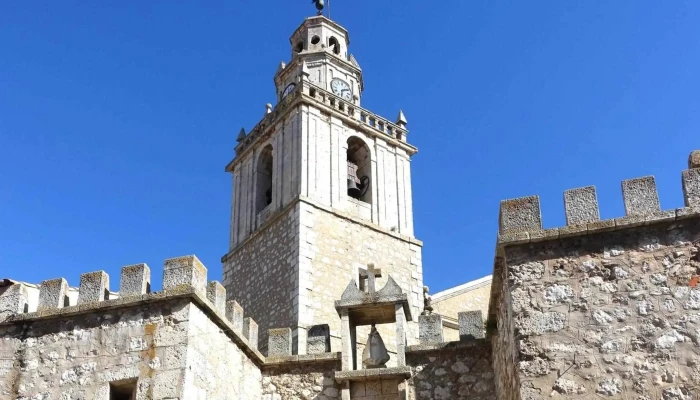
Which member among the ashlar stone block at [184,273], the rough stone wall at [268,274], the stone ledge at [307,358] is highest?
the rough stone wall at [268,274]

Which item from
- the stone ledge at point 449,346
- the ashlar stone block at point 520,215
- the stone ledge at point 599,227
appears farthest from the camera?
the stone ledge at point 449,346

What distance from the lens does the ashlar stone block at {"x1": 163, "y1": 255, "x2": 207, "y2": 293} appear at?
949 centimetres

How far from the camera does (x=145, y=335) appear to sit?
933 cm

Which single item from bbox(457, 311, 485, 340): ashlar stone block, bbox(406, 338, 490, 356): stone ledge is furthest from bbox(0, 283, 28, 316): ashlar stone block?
bbox(457, 311, 485, 340): ashlar stone block

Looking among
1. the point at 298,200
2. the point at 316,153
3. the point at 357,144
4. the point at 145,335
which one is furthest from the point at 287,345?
the point at 357,144

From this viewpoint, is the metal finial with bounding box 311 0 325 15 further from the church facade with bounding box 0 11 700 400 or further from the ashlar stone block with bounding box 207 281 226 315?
the ashlar stone block with bounding box 207 281 226 315

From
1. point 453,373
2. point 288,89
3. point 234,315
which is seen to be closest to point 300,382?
point 234,315

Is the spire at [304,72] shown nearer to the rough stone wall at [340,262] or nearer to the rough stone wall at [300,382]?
the rough stone wall at [340,262]

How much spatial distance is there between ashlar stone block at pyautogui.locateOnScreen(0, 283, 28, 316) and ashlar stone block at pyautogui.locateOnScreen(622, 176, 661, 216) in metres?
7.38

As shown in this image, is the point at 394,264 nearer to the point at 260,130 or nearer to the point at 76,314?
the point at 260,130

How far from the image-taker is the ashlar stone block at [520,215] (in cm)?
896

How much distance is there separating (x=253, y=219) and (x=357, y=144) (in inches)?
136

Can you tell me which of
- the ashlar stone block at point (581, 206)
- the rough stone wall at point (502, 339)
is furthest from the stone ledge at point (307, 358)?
the ashlar stone block at point (581, 206)

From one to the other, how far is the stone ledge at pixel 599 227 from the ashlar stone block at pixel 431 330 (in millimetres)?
2564
